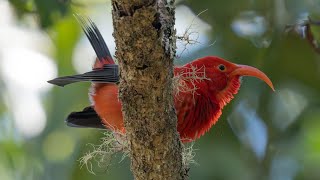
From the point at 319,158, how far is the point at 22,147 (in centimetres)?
Result: 155

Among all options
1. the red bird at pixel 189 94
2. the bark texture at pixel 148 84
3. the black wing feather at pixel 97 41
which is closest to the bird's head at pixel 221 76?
the red bird at pixel 189 94

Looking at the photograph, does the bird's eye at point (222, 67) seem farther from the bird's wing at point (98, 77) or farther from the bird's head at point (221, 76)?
the bird's wing at point (98, 77)

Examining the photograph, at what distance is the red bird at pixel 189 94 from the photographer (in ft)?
8.19

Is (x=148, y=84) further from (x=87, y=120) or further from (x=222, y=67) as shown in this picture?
(x=87, y=120)

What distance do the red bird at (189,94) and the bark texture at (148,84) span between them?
0.49 meters

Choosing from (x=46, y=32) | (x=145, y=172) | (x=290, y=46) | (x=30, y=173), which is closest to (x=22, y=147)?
(x=30, y=173)

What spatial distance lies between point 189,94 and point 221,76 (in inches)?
10.3

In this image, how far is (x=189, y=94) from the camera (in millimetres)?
2473

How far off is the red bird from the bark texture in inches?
19.3

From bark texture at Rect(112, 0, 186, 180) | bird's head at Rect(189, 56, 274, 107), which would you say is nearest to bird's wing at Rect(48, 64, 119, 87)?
bird's head at Rect(189, 56, 274, 107)

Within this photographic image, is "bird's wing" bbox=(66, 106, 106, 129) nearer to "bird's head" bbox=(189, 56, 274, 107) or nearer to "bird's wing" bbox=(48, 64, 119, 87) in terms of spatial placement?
"bird's wing" bbox=(48, 64, 119, 87)

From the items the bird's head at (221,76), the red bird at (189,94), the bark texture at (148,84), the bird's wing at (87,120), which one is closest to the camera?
the bark texture at (148,84)

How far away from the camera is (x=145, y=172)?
185 cm

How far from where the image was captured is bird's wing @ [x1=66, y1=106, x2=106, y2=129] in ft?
9.66
